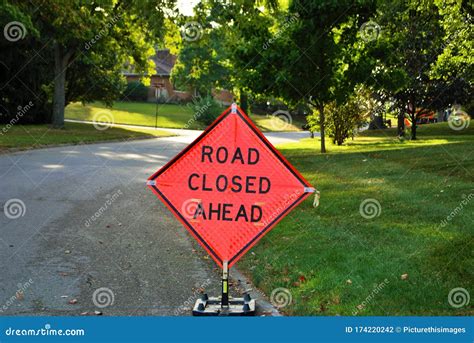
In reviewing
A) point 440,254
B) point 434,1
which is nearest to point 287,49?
point 434,1

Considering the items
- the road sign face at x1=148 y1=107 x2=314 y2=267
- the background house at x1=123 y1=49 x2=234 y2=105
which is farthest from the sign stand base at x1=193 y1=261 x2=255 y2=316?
the background house at x1=123 y1=49 x2=234 y2=105

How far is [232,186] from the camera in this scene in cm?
588

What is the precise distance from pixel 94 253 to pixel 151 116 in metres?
68.6

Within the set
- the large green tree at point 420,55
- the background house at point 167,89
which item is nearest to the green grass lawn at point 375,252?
the large green tree at point 420,55

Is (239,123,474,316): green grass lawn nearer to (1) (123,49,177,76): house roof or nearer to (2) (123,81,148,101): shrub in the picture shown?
(2) (123,81,148,101): shrub

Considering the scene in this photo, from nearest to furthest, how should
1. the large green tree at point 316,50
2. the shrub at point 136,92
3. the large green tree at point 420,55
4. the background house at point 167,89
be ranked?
the large green tree at point 316,50, the large green tree at point 420,55, the shrub at point 136,92, the background house at point 167,89

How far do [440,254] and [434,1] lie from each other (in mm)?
12595

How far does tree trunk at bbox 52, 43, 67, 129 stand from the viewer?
4297cm

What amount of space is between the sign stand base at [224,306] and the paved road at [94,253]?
248 mm

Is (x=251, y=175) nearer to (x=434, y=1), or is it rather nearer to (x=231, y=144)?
(x=231, y=144)

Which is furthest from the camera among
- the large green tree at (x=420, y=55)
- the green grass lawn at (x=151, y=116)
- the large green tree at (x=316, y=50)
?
the green grass lawn at (x=151, y=116)

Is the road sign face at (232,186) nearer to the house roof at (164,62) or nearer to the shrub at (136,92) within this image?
the shrub at (136,92)

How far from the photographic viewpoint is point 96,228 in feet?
35.1

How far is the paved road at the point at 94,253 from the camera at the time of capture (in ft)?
21.2
